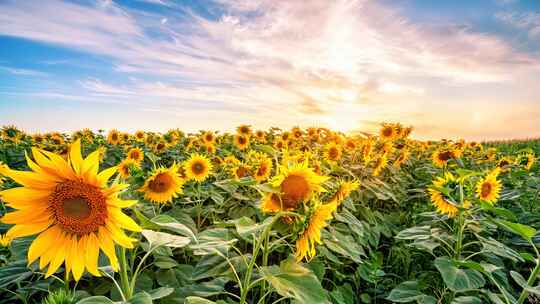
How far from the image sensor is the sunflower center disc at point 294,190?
1810 mm

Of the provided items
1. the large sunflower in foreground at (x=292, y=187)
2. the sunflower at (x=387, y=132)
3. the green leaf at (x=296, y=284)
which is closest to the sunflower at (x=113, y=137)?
the sunflower at (x=387, y=132)

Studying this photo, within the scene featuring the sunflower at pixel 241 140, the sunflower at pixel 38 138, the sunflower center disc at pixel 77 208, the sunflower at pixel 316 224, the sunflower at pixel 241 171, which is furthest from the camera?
the sunflower at pixel 38 138

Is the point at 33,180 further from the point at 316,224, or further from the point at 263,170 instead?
the point at 263,170

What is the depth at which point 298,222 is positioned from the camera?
153 centimetres

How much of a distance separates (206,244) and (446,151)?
5106 mm

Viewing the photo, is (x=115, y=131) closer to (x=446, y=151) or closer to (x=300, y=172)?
(x=446, y=151)

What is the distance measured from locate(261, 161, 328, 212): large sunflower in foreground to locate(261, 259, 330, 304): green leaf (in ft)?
1.10

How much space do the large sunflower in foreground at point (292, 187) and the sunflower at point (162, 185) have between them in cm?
142

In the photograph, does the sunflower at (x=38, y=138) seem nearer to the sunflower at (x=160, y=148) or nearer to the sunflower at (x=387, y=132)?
the sunflower at (x=160, y=148)

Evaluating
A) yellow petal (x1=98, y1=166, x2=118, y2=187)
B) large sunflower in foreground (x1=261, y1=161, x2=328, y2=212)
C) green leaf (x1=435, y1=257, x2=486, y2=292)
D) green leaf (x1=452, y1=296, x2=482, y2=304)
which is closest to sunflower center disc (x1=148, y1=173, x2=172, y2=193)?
large sunflower in foreground (x1=261, y1=161, x2=328, y2=212)

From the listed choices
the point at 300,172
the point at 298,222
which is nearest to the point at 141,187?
the point at 300,172

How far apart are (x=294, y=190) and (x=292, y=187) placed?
0.06 ft

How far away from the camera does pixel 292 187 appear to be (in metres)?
1.85

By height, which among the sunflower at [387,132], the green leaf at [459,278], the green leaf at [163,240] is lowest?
the green leaf at [459,278]
